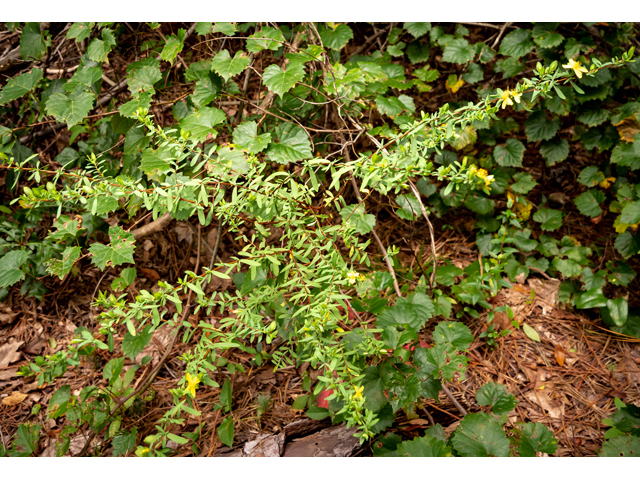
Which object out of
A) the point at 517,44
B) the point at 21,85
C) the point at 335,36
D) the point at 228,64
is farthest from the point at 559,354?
the point at 21,85

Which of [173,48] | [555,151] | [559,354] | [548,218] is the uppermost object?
[173,48]

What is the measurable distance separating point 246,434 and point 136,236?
3.35ft

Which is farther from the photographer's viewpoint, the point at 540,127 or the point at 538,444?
the point at 540,127

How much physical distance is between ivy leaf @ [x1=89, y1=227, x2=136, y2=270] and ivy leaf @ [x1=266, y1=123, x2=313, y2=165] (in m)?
0.63

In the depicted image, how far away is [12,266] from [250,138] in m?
1.22

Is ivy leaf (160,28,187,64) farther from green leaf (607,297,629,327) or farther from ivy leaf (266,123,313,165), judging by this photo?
green leaf (607,297,629,327)

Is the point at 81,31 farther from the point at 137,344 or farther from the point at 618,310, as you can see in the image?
the point at 618,310

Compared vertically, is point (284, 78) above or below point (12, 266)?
above

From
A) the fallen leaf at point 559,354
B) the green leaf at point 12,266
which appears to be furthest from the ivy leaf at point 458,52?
the green leaf at point 12,266

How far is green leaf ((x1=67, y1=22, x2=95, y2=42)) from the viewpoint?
1.53 meters

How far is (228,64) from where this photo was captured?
149 centimetres

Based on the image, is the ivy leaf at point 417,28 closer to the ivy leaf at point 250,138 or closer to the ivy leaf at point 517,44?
the ivy leaf at point 517,44

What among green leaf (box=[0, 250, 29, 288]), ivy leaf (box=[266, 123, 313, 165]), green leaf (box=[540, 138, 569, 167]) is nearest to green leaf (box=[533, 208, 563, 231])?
green leaf (box=[540, 138, 569, 167])

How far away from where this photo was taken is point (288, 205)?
111cm
